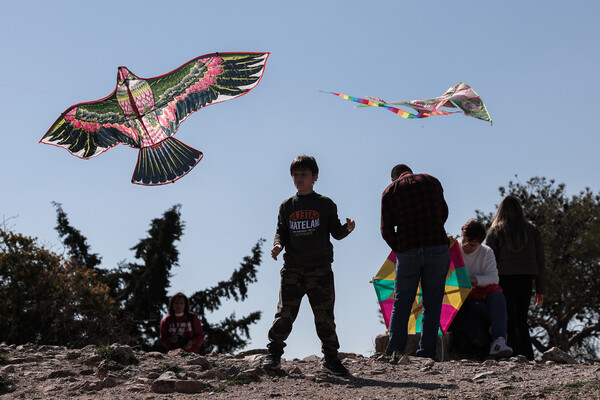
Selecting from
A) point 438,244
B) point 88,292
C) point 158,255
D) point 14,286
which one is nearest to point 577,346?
point 158,255

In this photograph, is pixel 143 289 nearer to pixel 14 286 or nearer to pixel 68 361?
pixel 14 286

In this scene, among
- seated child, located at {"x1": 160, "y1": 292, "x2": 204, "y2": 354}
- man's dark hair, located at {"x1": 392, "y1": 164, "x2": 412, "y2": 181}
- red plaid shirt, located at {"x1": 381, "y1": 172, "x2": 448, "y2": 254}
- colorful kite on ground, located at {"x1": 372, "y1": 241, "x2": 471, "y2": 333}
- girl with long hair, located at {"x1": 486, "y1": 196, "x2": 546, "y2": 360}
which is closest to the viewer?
red plaid shirt, located at {"x1": 381, "y1": 172, "x2": 448, "y2": 254}

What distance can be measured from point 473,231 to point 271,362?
2.71 meters

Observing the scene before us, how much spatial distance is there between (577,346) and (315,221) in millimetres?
17641

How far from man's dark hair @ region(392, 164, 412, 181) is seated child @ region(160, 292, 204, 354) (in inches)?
106

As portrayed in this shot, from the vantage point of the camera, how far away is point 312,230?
219 inches

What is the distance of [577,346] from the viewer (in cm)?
2094

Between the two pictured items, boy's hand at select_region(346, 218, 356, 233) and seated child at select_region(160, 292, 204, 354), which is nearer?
boy's hand at select_region(346, 218, 356, 233)

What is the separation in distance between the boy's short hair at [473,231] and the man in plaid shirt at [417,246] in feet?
2.46

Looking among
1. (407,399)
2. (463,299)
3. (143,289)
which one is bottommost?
(407,399)

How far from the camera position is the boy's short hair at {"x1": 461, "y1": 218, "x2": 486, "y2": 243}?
7305 mm

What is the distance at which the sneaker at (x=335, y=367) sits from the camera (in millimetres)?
5570

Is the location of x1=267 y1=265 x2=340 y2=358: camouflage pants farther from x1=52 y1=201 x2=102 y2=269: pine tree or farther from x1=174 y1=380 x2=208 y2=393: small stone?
x1=52 y1=201 x2=102 y2=269: pine tree

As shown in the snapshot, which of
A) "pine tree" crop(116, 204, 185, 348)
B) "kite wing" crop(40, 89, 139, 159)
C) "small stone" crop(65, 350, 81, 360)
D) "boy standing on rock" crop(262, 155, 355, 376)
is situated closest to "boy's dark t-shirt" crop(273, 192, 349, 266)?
"boy standing on rock" crop(262, 155, 355, 376)
